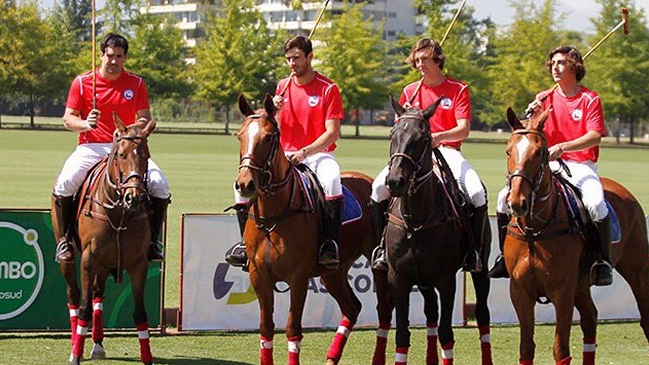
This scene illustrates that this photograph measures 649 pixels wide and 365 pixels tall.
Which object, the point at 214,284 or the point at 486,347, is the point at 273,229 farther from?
the point at 214,284

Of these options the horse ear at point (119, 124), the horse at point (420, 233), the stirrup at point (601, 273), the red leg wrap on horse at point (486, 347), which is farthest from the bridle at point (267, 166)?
the stirrup at point (601, 273)

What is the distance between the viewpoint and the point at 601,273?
30.5 ft

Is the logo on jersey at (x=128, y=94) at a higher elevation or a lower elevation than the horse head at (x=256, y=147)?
higher

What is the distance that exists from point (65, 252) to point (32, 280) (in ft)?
5.59

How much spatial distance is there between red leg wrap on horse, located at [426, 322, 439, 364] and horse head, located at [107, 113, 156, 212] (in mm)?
2573

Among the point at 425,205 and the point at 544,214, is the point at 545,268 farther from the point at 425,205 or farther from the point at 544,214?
the point at 425,205

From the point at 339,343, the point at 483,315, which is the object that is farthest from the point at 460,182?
the point at 339,343

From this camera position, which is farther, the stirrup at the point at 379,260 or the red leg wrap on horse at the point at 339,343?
the red leg wrap on horse at the point at 339,343


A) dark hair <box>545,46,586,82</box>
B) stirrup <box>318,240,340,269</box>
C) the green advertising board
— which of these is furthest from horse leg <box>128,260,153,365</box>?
dark hair <box>545,46,586,82</box>

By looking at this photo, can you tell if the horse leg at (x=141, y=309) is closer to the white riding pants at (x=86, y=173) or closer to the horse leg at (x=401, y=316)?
the white riding pants at (x=86, y=173)

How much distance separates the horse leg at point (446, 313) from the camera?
940cm

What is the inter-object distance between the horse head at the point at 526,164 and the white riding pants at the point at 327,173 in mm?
1726

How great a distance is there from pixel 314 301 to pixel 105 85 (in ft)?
11.4

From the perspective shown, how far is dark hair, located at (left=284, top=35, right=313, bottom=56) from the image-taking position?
10023 mm
